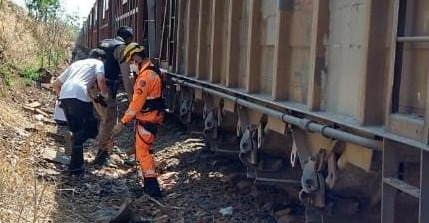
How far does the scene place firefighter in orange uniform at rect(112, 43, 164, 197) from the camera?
6516mm

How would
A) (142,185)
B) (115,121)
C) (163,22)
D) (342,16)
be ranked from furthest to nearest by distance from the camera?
(163,22), (115,121), (142,185), (342,16)

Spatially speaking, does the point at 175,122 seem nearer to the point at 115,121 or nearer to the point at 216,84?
the point at 115,121

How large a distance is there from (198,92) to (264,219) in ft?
6.65

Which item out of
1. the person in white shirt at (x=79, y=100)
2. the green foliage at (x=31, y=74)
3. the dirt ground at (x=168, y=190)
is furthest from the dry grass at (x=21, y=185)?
the green foliage at (x=31, y=74)

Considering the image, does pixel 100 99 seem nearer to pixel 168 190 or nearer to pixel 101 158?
pixel 101 158

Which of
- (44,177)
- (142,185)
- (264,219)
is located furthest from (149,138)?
(264,219)

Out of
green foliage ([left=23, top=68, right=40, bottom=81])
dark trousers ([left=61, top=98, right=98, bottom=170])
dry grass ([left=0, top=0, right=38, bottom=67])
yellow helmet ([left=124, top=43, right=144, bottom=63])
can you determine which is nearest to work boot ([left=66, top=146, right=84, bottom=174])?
dark trousers ([left=61, top=98, right=98, bottom=170])

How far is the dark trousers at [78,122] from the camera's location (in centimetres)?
734

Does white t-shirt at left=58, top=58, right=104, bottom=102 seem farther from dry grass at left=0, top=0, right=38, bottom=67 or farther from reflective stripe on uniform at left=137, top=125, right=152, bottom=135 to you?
dry grass at left=0, top=0, right=38, bottom=67

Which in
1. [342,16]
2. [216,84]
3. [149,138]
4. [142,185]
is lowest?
[142,185]

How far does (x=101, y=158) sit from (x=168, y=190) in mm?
1372

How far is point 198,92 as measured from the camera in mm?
7301

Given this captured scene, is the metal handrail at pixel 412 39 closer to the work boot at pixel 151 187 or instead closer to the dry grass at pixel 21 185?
the dry grass at pixel 21 185

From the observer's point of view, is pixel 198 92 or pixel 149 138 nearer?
pixel 149 138
